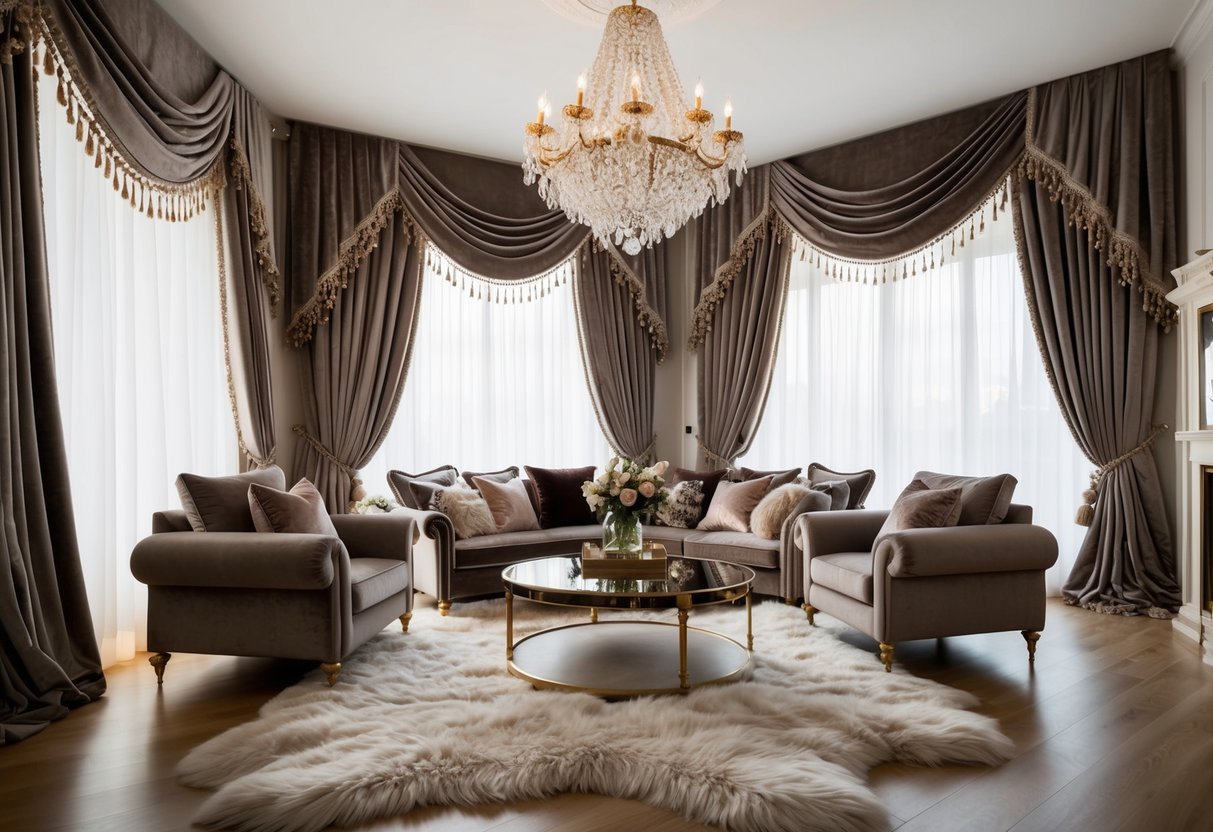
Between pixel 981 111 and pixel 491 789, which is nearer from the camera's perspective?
pixel 491 789

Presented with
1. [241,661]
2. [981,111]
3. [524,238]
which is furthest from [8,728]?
[981,111]

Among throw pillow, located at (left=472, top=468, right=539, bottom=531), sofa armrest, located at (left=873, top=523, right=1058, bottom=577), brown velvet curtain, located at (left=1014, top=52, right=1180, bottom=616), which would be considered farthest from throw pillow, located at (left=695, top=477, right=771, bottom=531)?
brown velvet curtain, located at (left=1014, top=52, right=1180, bottom=616)

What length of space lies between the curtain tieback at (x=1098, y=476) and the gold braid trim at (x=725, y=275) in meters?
2.85

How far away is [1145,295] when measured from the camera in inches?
182

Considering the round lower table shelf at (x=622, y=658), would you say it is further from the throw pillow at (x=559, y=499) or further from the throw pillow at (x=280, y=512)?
the throw pillow at (x=559, y=499)

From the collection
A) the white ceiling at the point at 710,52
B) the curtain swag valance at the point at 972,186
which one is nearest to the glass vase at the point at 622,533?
the white ceiling at the point at 710,52

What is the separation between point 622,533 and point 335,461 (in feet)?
7.86

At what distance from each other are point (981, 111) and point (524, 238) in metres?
3.25

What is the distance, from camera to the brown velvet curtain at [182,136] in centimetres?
335

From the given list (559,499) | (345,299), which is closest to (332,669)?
(559,499)

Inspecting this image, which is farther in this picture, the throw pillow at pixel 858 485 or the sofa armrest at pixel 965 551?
the throw pillow at pixel 858 485

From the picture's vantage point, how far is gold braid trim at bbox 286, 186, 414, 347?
545 centimetres

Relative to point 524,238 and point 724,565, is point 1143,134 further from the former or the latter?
point 524,238

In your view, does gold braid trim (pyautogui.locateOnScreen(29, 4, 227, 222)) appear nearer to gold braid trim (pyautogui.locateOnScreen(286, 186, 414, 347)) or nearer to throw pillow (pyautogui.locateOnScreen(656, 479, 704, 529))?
gold braid trim (pyautogui.locateOnScreen(286, 186, 414, 347))
